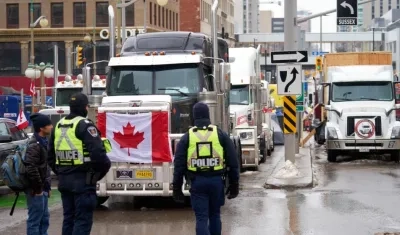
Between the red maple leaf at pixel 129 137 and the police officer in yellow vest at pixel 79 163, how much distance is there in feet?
16.6

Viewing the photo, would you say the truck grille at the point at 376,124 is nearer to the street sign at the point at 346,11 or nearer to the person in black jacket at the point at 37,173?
the street sign at the point at 346,11

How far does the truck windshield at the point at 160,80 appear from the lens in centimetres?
1562

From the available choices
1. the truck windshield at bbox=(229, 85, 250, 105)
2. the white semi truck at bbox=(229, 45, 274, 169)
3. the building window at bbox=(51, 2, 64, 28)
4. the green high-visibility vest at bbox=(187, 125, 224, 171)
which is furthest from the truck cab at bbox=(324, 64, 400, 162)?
the building window at bbox=(51, 2, 64, 28)

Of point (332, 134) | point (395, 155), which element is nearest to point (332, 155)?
point (332, 134)

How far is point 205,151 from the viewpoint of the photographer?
958 cm

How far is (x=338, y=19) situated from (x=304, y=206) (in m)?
11.6

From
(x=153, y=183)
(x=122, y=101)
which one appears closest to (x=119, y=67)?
(x=122, y=101)

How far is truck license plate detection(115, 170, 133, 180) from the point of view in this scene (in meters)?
14.8

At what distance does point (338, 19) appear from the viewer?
25.7 m

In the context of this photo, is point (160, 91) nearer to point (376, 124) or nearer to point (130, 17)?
point (376, 124)

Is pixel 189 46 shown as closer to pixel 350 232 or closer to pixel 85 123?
pixel 350 232

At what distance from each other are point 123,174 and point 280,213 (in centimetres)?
289

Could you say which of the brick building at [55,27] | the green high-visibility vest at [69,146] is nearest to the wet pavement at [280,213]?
the green high-visibility vest at [69,146]

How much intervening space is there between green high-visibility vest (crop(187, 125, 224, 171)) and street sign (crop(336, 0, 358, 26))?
54.9 feet
